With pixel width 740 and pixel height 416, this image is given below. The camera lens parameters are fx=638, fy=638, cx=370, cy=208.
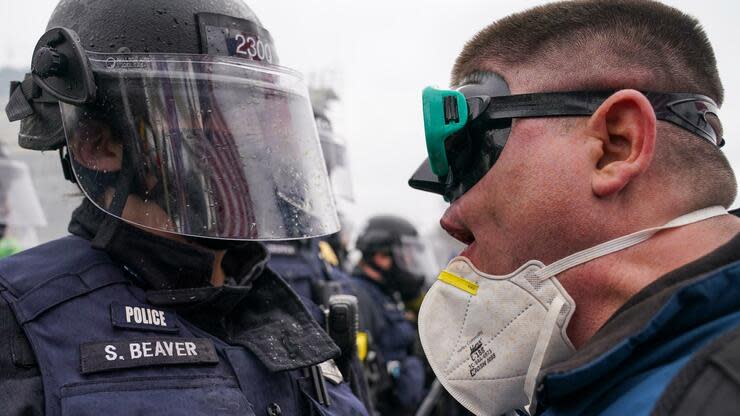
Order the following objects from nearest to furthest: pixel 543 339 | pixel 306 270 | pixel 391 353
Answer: pixel 543 339, pixel 306 270, pixel 391 353

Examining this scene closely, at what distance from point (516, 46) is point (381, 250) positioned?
17.8ft

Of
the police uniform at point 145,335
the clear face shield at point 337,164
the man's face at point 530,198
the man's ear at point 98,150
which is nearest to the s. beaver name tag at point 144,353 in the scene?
the police uniform at point 145,335

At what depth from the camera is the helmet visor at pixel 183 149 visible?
1811 millimetres

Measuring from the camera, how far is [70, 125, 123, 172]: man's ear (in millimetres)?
1859

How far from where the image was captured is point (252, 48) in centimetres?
206

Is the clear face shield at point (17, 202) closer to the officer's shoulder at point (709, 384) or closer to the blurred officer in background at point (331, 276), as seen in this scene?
the blurred officer in background at point (331, 276)

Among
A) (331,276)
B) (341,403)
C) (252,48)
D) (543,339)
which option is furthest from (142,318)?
(331,276)

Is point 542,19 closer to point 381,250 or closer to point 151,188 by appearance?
point 151,188

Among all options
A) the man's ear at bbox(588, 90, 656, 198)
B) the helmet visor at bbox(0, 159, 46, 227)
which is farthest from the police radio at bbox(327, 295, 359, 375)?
the helmet visor at bbox(0, 159, 46, 227)

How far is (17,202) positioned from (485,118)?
348cm

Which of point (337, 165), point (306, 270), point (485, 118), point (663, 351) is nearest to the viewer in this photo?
point (663, 351)

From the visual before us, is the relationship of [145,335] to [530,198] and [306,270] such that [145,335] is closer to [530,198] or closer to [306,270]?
[530,198]

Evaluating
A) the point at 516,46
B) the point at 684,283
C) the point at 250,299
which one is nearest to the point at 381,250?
the point at 250,299

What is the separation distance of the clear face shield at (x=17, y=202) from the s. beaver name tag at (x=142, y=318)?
2.44m
